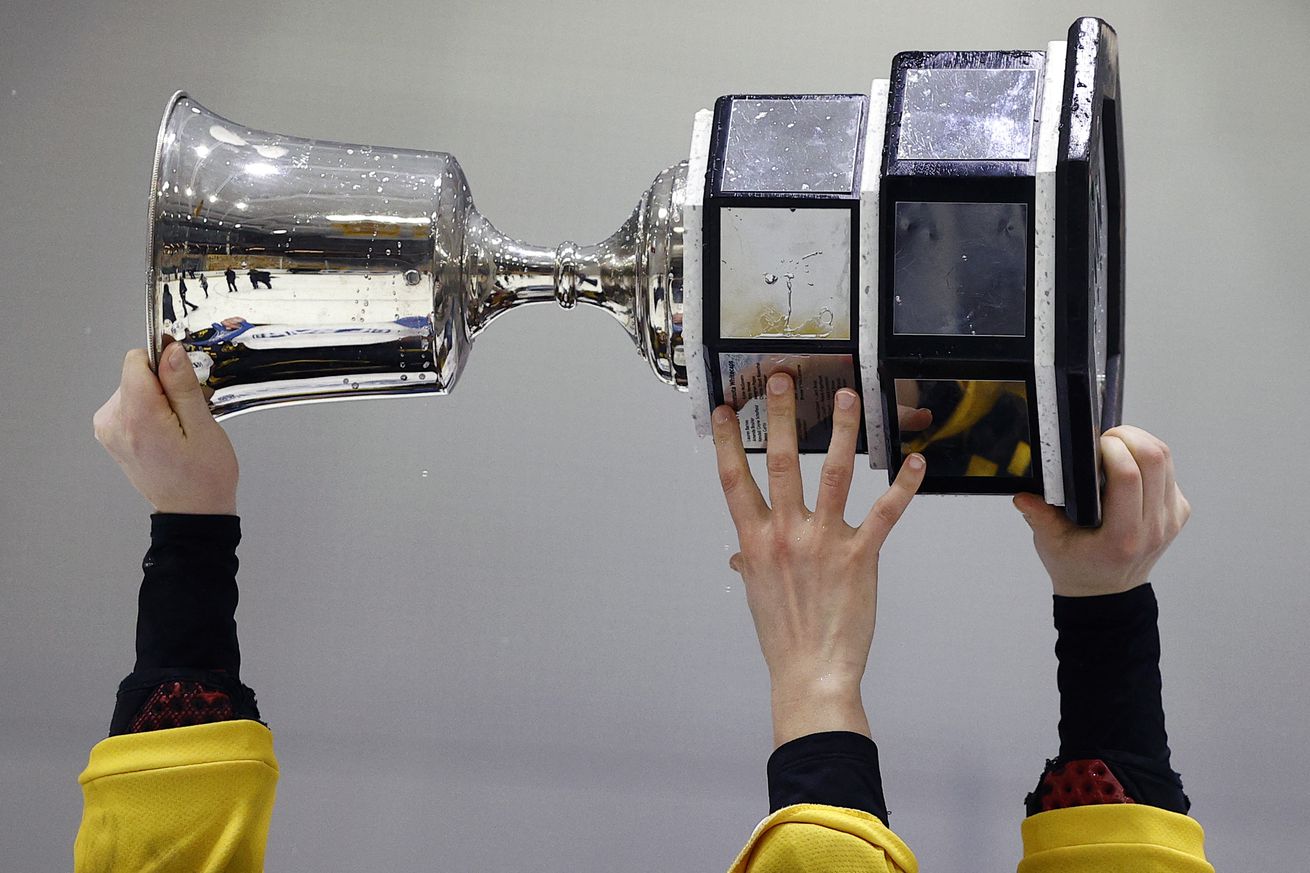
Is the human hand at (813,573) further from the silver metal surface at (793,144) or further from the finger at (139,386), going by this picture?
the finger at (139,386)

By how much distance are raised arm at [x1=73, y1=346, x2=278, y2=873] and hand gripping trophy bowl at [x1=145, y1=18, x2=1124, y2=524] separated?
3 cm

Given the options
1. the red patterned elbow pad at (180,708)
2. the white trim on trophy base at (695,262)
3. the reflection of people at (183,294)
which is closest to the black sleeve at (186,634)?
the red patterned elbow pad at (180,708)

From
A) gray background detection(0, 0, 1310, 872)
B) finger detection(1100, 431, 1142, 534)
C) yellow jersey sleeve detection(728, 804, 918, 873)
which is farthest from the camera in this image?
gray background detection(0, 0, 1310, 872)

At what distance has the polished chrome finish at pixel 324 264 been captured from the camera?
0.60m

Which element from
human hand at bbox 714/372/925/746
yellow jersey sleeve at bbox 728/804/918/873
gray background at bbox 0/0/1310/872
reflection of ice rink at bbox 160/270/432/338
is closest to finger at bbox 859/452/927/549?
human hand at bbox 714/372/925/746

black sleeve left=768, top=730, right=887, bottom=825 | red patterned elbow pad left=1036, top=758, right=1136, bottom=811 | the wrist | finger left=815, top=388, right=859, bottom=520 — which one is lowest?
red patterned elbow pad left=1036, top=758, right=1136, bottom=811

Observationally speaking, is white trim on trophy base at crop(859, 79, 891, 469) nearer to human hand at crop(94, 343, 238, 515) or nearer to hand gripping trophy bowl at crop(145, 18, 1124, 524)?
hand gripping trophy bowl at crop(145, 18, 1124, 524)

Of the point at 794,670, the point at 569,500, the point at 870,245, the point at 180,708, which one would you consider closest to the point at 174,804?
the point at 180,708

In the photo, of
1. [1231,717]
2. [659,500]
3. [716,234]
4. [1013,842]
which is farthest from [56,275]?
[1231,717]

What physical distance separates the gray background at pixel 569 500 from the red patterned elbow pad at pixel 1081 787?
41 cm

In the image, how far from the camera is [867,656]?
0.57 m

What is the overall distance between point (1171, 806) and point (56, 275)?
89 cm

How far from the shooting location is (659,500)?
1025mm

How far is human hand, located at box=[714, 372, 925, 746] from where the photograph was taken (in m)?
0.53
